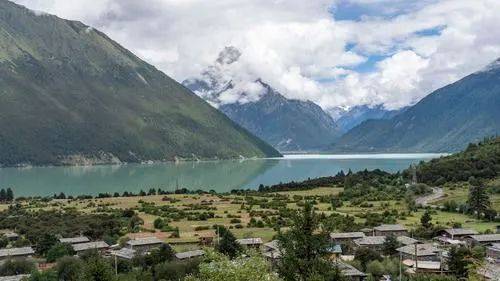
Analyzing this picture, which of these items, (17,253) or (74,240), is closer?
(17,253)

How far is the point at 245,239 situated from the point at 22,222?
103 feet

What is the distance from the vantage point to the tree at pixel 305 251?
1107 inches

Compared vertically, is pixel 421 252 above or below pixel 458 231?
below

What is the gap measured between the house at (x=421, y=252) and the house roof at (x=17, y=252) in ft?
100

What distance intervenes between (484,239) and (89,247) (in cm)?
3425

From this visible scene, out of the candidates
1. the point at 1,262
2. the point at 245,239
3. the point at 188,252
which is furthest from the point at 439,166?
the point at 1,262

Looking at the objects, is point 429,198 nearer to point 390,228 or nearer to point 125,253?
point 390,228

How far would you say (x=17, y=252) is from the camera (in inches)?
2104

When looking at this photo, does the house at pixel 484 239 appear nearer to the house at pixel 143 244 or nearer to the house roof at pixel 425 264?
the house roof at pixel 425 264

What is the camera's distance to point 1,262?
50000mm

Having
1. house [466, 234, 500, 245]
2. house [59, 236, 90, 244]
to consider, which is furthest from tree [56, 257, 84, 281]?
house [466, 234, 500, 245]

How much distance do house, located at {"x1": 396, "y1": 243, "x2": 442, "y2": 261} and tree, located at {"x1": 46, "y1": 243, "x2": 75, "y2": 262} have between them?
27.1m

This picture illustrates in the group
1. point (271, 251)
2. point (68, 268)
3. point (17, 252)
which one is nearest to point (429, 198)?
point (271, 251)

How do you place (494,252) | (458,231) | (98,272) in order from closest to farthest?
(98,272)
(494,252)
(458,231)
